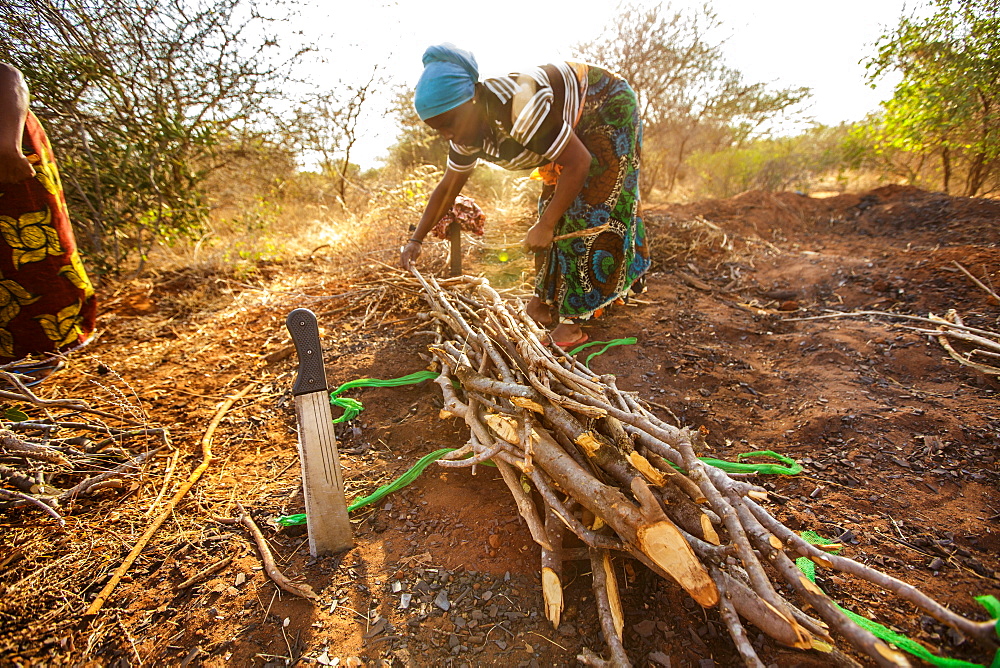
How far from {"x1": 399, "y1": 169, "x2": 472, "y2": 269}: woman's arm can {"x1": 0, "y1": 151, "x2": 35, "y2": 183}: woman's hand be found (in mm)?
1799

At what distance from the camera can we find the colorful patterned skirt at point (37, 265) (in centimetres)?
210

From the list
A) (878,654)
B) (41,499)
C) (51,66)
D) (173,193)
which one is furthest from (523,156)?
(173,193)

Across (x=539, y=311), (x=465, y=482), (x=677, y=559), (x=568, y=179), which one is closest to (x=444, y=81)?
(x=568, y=179)

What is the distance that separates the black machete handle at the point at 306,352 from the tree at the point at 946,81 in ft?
21.2

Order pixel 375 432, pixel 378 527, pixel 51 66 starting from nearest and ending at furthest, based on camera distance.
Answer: pixel 378 527, pixel 375 432, pixel 51 66

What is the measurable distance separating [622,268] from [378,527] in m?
2.09

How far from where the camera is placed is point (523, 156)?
2.18 metres

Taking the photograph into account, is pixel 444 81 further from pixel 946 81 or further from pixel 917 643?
pixel 946 81

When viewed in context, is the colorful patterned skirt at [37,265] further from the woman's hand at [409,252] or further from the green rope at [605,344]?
the green rope at [605,344]

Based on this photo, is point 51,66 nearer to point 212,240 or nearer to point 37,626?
point 212,240

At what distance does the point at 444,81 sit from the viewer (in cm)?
187

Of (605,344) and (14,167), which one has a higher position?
(14,167)

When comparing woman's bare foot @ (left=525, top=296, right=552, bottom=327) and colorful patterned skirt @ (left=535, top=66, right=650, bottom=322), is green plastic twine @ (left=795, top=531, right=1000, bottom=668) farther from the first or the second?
woman's bare foot @ (left=525, top=296, right=552, bottom=327)

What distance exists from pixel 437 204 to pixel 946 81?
5638mm
